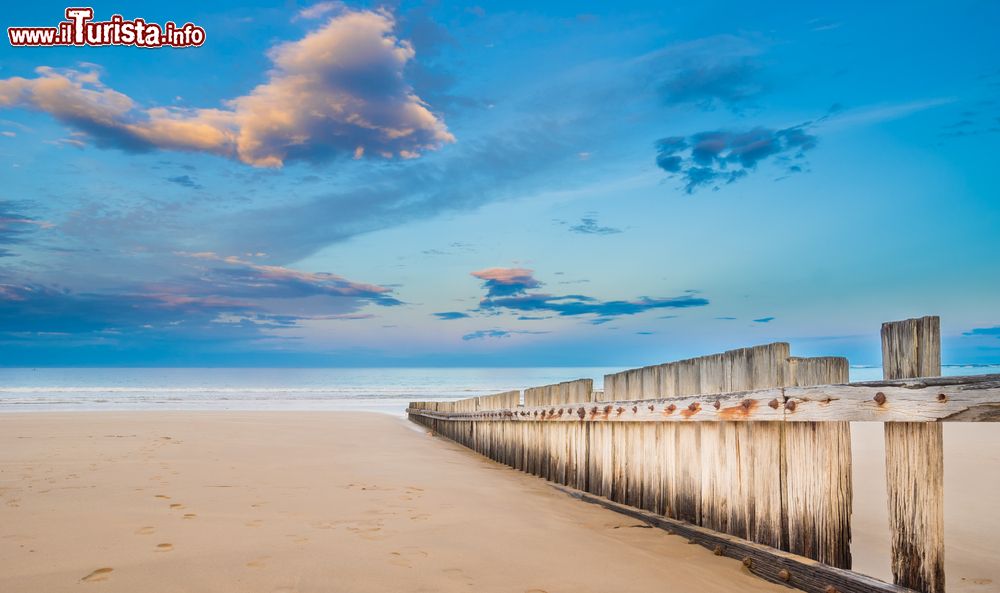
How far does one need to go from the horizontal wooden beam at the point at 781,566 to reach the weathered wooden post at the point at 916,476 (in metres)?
0.13

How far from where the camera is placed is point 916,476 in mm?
2666

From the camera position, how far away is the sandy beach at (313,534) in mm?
3305

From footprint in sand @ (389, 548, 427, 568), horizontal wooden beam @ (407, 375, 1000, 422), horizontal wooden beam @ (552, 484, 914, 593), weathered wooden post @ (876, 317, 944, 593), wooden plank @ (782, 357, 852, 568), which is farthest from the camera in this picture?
footprint in sand @ (389, 548, 427, 568)

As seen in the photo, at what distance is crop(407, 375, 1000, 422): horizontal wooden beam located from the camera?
7.86ft

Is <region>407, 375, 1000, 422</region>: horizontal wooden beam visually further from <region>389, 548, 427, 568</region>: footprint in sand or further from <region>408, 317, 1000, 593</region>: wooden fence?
<region>389, 548, 427, 568</region>: footprint in sand

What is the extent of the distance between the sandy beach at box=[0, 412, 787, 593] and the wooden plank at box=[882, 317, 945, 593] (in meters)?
0.90

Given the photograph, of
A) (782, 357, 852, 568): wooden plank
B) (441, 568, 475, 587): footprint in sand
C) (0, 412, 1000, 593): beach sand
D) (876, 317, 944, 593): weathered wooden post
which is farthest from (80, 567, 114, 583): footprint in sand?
(876, 317, 944, 593): weathered wooden post

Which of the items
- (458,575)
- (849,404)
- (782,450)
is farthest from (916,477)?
(458,575)

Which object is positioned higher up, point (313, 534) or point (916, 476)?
point (916, 476)

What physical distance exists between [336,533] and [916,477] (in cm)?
341

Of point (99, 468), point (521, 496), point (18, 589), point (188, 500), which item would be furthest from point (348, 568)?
point (99, 468)

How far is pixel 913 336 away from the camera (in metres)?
2.71

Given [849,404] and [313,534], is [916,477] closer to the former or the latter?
[849,404]

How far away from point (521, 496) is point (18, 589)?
4.10m
